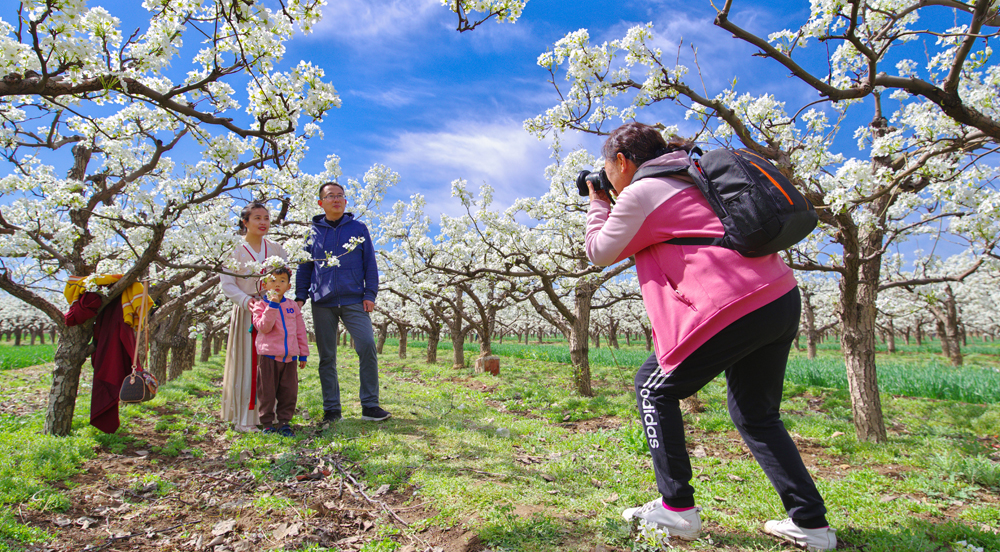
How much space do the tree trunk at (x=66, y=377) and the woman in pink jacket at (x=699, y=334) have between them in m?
5.13

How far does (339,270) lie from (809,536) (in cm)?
453

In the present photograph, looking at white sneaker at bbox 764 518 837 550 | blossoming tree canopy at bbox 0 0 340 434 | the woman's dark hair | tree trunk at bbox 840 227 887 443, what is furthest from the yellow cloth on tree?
tree trunk at bbox 840 227 887 443

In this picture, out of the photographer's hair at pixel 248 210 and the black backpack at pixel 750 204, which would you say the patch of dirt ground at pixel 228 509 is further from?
the photographer's hair at pixel 248 210

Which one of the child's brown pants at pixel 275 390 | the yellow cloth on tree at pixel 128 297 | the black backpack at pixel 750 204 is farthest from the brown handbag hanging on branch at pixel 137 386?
the black backpack at pixel 750 204

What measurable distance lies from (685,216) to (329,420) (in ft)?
14.5

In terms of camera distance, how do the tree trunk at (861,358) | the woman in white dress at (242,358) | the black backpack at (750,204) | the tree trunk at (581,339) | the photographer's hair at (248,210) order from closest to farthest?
the black backpack at (750,204)
the tree trunk at (861,358)
the woman in white dress at (242,358)
the photographer's hair at (248,210)
the tree trunk at (581,339)

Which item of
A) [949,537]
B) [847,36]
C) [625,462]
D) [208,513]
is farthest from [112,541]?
[847,36]

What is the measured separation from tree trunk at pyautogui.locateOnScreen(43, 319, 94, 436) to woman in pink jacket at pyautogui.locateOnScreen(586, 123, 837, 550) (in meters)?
5.13

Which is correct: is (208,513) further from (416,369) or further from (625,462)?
(416,369)

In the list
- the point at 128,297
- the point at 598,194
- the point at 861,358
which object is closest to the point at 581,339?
the point at 861,358

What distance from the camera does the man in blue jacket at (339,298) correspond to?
16.1 feet

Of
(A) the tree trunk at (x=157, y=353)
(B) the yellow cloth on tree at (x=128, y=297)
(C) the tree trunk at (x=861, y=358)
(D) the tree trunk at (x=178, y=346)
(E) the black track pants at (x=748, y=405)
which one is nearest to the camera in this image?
(E) the black track pants at (x=748, y=405)

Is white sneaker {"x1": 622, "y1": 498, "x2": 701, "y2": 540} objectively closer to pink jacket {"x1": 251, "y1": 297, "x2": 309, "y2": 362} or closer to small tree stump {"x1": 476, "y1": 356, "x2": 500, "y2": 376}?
pink jacket {"x1": 251, "y1": 297, "x2": 309, "y2": 362}

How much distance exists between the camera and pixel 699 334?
1948 millimetres
